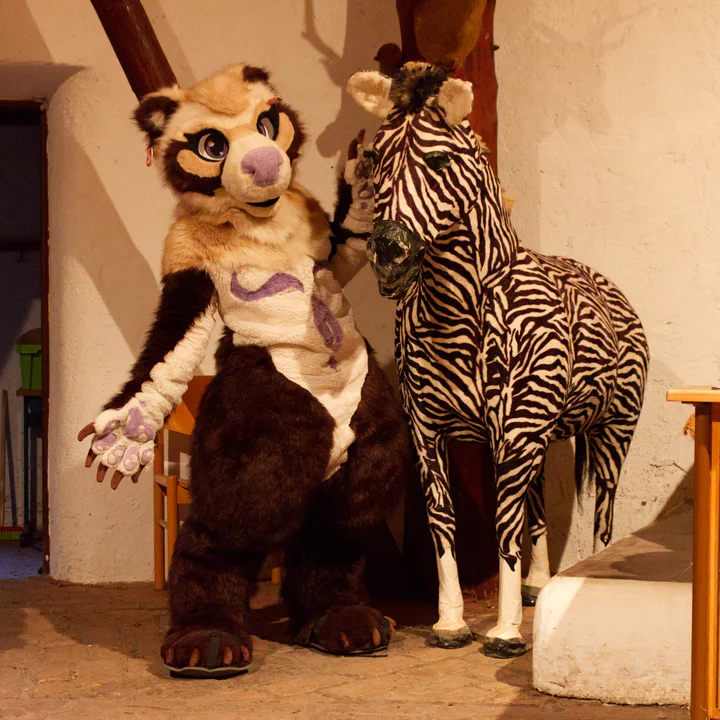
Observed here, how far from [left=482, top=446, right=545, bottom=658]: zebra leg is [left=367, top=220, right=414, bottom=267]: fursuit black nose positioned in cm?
59

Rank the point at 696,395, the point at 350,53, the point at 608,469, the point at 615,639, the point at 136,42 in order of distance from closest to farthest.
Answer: the point at 696,395 → the point at 615,639 → the point at 608,469 → the point at 136,42 → the point at 350,53

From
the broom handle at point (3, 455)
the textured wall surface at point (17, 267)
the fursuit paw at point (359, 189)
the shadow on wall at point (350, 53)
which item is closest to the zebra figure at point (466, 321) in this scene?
the fursuit paw at point (359, 189)

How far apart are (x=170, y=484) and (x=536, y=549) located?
3.98ft

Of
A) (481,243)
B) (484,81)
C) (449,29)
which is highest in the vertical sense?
(449,29)

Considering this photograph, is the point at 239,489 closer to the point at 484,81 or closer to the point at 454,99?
the point at 454,99

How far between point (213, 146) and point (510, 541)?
128 cm

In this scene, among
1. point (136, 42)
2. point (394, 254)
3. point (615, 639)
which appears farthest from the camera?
point (136, 42)

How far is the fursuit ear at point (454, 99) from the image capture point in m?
2.46

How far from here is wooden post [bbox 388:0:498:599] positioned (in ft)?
10.4

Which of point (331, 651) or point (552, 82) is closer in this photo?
point (331, 651)

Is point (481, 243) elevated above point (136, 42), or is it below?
below

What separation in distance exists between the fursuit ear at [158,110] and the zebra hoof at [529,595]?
1728 mm

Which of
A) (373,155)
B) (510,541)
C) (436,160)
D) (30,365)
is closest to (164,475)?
(510,541)

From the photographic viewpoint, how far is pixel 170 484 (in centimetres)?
337
